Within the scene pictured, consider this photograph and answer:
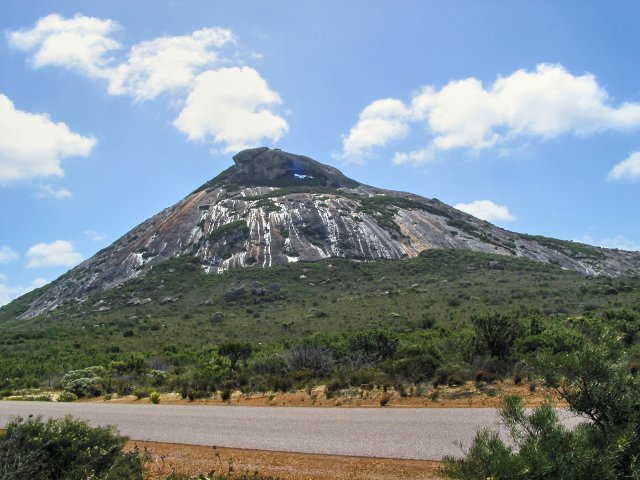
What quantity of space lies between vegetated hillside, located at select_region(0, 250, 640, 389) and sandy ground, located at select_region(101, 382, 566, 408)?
1172 mm

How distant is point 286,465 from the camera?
25.9 ft

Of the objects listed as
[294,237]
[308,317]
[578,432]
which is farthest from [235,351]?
[294,237]

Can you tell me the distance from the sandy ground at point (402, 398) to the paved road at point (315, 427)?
3.09 feet

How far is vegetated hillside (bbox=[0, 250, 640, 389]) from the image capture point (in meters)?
19.6

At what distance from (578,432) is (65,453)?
6.54m

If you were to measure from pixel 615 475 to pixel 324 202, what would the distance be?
2988 inches

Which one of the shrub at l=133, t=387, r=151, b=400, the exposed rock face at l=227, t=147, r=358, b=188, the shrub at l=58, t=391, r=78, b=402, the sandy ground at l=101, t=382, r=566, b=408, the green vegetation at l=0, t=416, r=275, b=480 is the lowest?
the shrub at l=58, t=391, r=78, b=402

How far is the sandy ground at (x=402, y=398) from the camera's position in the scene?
12.0m

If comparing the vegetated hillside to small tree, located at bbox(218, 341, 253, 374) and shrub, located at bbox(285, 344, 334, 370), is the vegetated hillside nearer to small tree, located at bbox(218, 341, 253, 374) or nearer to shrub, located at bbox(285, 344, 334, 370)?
shrub, located at bbox(285, 344, 334, 370)

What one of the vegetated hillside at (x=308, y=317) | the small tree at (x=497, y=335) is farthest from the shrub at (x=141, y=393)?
the small tree at (x=497, y=335)

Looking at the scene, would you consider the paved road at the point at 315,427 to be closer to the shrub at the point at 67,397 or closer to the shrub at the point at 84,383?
the shrub at the point at 67,397

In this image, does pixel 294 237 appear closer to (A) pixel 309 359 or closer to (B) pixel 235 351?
(B) pixel 235 351

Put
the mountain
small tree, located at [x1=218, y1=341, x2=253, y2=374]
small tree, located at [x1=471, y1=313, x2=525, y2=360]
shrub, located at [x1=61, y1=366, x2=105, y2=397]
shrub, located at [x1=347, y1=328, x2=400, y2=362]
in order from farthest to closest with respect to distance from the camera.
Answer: the mountain, small tree, located at [x1=218, y1=341, x2=253, y2=374], shrub, located at [x1=347, y1=328, x2=400, y2=362], shrub, located at [x1=61, y1=366, x2=105, y2=397], small tree, located at [x1=471, y1=313, x2=525, y2=360]

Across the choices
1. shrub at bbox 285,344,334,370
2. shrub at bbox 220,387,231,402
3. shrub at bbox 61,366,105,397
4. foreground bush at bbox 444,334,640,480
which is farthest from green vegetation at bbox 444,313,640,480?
shrub at bbox 61,366,105,397
